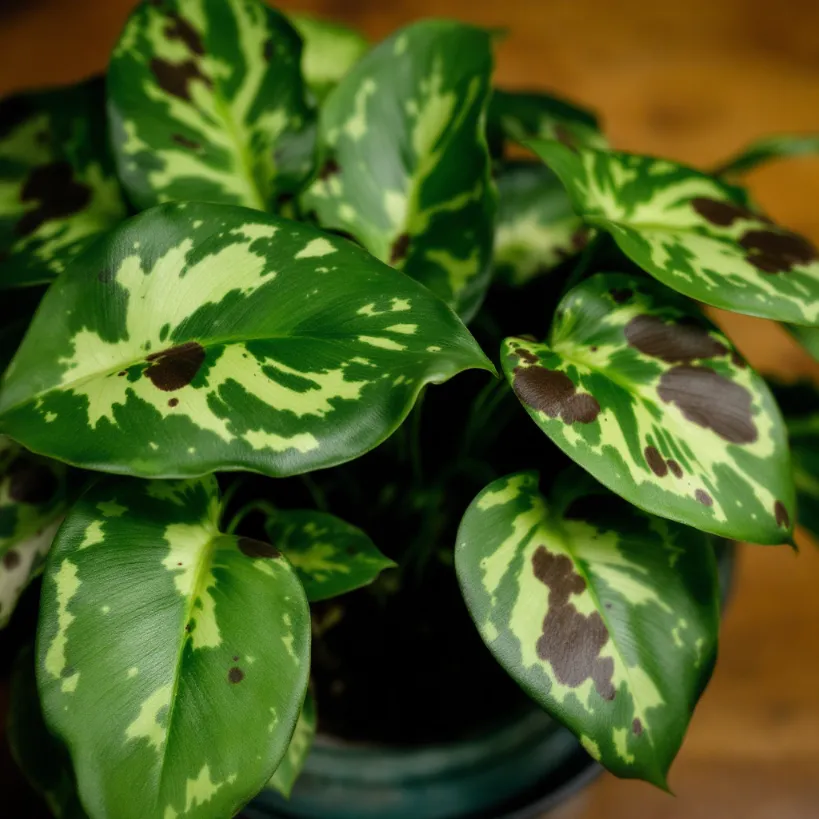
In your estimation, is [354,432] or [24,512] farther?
[24,512]

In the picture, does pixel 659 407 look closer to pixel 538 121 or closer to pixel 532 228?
pixel 532 228

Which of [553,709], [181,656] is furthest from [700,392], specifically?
[181,656]

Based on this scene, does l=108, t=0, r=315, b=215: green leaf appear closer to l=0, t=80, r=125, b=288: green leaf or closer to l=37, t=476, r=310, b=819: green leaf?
l=0, t=80, r=125, b=288: green leaf

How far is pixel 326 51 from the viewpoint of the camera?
70cm

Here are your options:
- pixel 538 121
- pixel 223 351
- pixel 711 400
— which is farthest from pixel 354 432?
pixel 538 121

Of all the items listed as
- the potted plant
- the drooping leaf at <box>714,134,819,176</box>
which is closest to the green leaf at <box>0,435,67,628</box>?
the potted plant

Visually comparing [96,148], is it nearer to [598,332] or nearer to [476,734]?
[598,332]

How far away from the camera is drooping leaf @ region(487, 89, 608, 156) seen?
66 cm

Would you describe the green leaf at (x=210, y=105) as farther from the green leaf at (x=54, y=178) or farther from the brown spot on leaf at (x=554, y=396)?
the brown spot on leaf at (x=554, y=396)

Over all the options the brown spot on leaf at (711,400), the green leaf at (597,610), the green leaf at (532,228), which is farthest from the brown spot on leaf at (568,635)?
the green leaf at (532,228)

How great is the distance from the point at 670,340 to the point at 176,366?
26 cm

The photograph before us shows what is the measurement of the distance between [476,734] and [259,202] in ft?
1.19

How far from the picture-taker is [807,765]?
787mm

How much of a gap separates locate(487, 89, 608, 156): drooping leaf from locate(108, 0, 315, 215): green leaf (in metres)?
0.17
